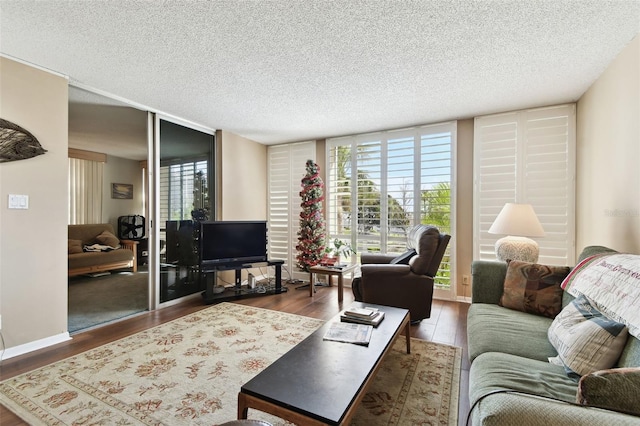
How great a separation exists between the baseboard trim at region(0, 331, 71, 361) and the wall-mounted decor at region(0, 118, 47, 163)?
1.50 meters

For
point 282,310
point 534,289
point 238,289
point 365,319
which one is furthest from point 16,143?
point 534,289

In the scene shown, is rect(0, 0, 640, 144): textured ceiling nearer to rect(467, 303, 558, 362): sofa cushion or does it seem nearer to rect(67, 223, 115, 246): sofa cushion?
rect(467, 303, 558, 362): sofa cushion

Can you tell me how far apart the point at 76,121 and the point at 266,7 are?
142 inches

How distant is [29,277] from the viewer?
246cm

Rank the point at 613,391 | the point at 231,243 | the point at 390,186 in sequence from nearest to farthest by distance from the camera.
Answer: the point at 613,391 → the point at 231,243 → the point at 390,186

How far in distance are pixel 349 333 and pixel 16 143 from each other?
9.81 feet

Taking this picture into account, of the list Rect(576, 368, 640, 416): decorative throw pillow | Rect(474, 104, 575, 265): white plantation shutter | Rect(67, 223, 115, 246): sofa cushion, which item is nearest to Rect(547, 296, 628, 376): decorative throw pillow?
Rect(576, 368, 640, 416): decorative throw pillow

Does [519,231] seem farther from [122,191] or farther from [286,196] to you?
[122,191]

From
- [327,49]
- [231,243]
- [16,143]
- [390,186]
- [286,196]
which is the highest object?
[327,49]

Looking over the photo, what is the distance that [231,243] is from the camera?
159 inches

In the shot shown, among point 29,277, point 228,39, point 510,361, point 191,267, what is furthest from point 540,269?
point 29,277

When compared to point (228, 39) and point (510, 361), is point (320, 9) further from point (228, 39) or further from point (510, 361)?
point (510, 361)

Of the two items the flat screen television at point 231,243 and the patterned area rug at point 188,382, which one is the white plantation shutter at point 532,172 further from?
the flat screen television at point 231,243

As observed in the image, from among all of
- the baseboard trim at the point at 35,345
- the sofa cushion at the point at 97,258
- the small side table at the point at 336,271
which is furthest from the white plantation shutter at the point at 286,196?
the baseboard trim at the point at 35,345
